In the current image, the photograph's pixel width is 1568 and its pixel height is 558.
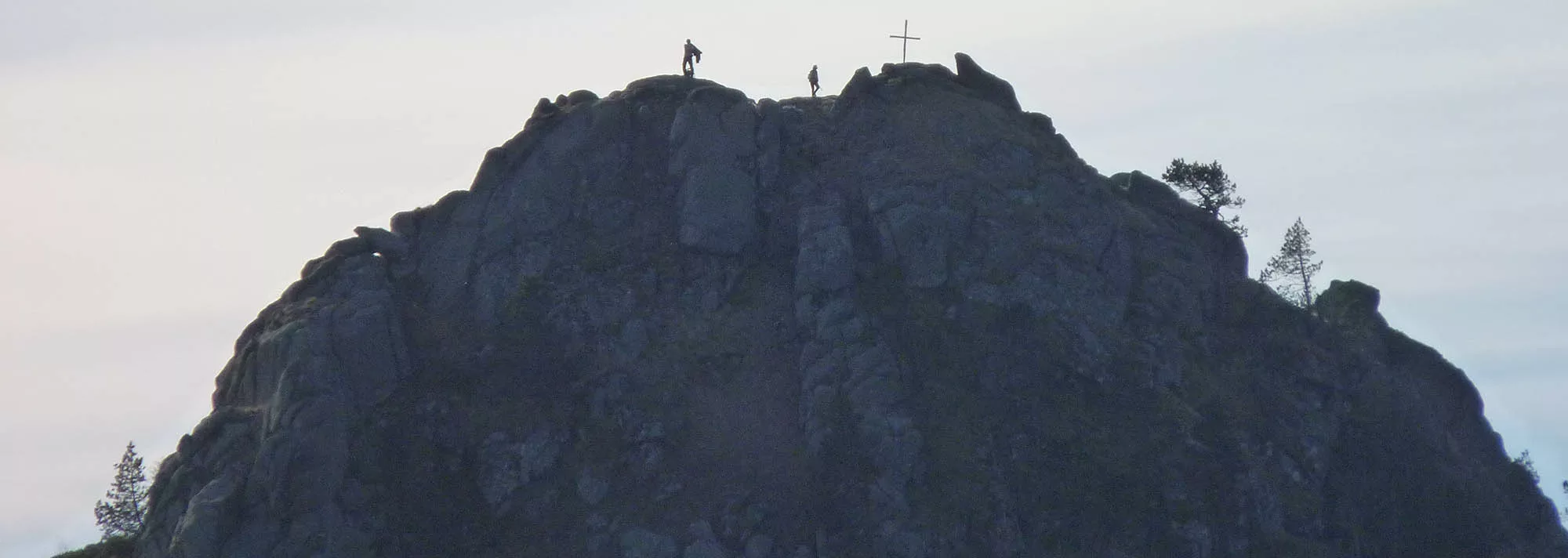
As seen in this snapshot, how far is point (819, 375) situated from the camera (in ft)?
292

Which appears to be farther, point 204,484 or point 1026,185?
point 1026,185

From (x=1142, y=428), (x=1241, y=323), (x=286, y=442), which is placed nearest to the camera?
(x=286, y=442)

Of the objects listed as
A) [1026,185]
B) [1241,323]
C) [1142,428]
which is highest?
[1026,185]

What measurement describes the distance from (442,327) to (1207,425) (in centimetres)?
3385

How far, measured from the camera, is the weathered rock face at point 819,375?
277 feet

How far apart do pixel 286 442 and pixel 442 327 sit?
10.8m

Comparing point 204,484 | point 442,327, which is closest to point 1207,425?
point 442,327

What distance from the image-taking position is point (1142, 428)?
292 feet

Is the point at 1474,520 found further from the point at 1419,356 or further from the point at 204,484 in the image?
the point at 204,484

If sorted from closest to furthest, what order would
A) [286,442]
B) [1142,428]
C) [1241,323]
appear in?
[286,442]
[1142,428]
[1241,323]

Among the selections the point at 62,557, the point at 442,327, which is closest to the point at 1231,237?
the point at 442,327

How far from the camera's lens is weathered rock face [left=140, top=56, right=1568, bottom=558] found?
277 ft

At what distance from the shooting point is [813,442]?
8712 centimetres

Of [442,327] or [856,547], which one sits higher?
[442,327]
